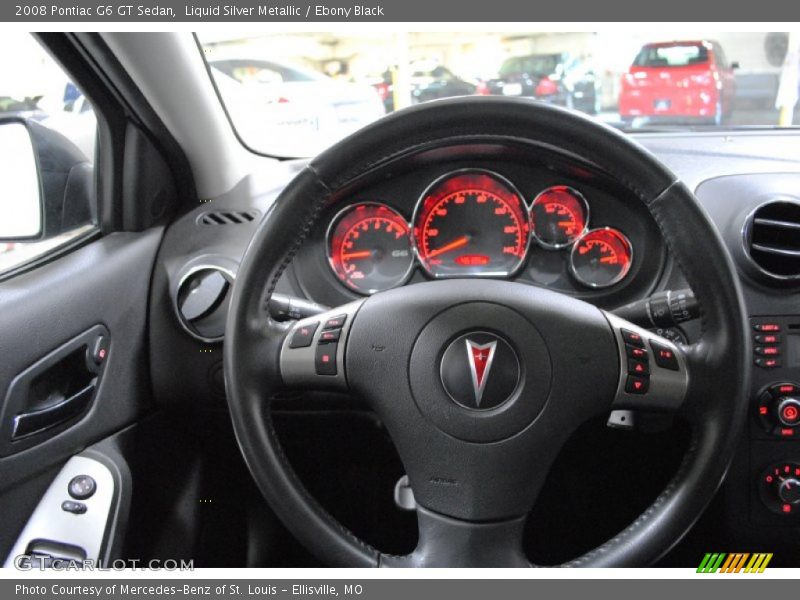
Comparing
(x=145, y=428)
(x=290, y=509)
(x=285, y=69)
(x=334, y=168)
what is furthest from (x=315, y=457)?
(x=285, y=69)

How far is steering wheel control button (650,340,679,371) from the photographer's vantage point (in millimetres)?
1286

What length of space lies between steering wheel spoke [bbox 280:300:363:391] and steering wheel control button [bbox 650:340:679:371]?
19.8 inches

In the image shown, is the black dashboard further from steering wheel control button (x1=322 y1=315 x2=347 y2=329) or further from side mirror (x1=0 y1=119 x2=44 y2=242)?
steering wheel control button (x1=322 y1=315 x2=347 y2=329)

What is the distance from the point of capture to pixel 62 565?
5.28 feet

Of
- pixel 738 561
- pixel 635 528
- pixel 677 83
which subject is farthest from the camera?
pixel 677 83

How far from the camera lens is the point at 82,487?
168 cm

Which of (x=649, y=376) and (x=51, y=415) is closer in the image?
(x=649, y=376)

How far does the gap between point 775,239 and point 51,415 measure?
1.62 metres

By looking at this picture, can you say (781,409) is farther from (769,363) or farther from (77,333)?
(77,333)

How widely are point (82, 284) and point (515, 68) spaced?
8.11 ft

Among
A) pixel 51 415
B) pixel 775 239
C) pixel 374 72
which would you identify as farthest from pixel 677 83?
pixel 51 415

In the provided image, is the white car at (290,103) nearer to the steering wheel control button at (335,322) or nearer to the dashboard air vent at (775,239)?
the steering wheel control button at (335,322)

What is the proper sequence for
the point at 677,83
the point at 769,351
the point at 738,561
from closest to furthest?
the point at 769,351 < the point at 738,561 < the point at 677,83

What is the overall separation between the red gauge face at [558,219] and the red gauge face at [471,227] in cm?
4
